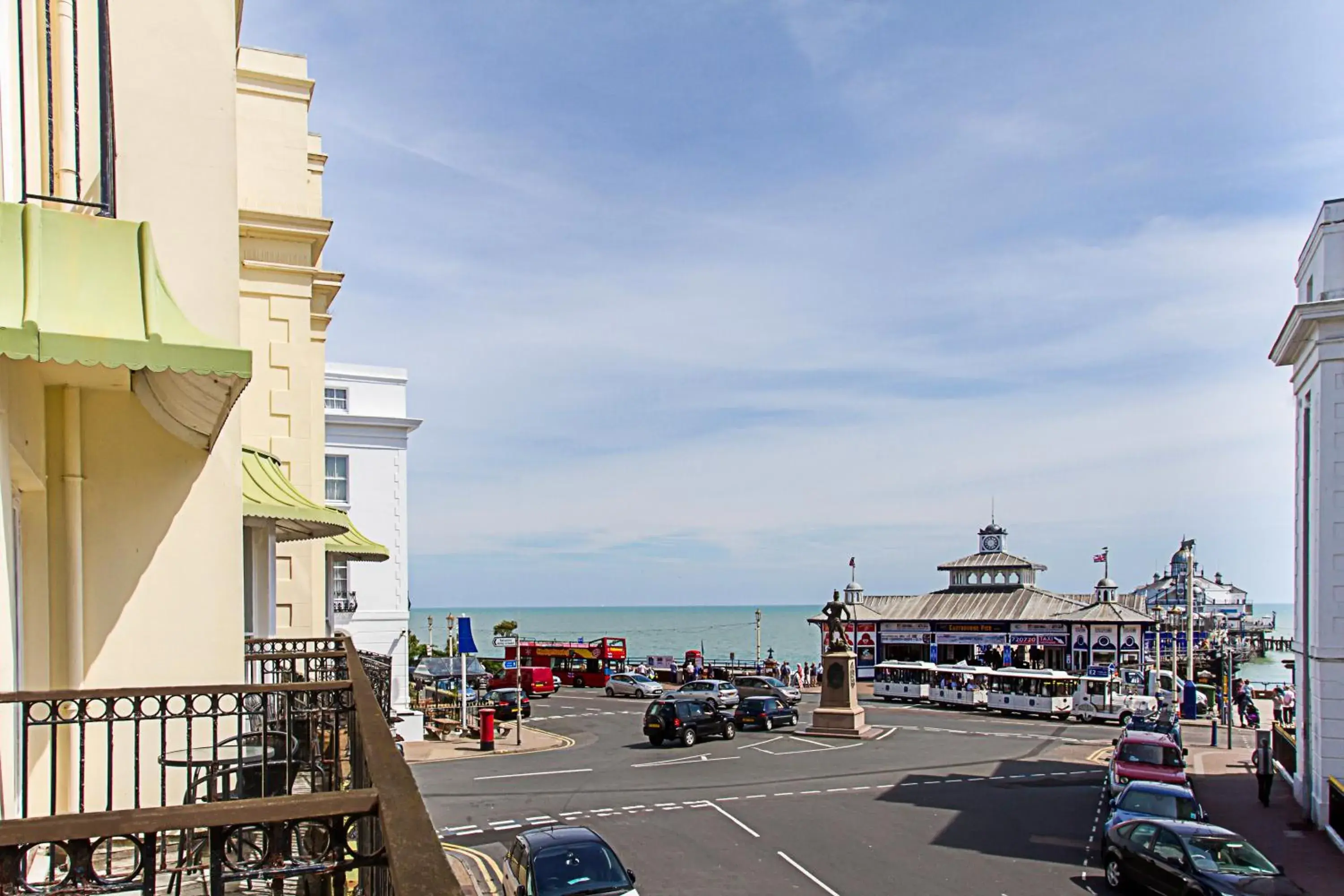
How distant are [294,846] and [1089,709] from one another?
136 feet

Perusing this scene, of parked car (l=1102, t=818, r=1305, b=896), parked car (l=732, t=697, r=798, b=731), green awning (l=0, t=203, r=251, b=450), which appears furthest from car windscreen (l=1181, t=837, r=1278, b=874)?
parked car (l=732, t=697, r=798, b=731)

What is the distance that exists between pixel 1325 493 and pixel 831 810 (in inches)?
457

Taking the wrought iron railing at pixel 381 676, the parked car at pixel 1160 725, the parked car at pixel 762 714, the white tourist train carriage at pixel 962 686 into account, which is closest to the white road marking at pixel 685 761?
the parked car at pixel 762 714

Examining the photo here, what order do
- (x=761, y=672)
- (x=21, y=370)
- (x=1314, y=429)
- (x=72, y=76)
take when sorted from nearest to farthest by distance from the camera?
1. (x=21, y=370)
2. (x=72, y=76)
3. (x=1314, y=429)
4. (x=761, y=672)

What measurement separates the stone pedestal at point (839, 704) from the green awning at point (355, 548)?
2087cm

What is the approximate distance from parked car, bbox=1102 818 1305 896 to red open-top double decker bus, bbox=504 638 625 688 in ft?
142

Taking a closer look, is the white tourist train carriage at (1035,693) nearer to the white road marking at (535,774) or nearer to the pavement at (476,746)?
the pavement at (476,746)

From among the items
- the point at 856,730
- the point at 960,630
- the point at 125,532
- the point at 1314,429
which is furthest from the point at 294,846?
the point at 960,630

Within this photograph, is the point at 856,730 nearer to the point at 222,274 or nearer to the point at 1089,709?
the point at 1089,709

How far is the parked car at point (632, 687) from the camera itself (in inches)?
2082

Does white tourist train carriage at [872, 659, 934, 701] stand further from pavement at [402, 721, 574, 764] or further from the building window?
the building window

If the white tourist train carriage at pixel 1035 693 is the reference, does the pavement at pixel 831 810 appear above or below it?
above

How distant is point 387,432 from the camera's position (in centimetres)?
3728

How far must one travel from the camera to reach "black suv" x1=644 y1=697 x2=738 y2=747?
33188 millimetres
